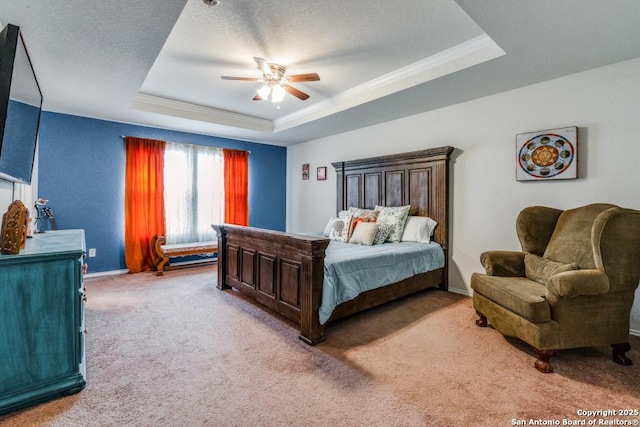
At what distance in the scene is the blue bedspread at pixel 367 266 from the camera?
2.46m

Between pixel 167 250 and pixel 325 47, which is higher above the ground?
pixel 325 47

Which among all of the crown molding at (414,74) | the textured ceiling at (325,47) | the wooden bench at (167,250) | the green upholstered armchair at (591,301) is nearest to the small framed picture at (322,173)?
the crown molding at (414,74)

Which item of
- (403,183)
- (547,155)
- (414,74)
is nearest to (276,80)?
(414,74)

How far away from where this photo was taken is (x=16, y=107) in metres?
1.89

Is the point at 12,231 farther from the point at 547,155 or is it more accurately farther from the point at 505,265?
the point at 547,155

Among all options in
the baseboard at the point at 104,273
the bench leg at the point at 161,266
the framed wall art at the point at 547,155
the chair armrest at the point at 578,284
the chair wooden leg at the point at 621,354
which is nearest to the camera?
the chair armrest at the point at 578,284

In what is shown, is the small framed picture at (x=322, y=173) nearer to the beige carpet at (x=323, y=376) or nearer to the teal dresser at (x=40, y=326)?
the beige carpet at (x=323, y=376)

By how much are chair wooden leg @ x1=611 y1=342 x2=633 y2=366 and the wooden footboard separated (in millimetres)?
2131

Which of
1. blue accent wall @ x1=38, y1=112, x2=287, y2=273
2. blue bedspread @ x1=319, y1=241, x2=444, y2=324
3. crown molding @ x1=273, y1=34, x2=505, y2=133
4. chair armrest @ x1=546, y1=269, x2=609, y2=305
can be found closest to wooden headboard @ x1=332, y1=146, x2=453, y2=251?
blue bedspread @ x1=319, y1=241, x2=444, y2=324

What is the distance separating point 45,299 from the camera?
5.62 ft

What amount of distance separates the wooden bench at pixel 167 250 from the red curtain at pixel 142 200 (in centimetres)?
19

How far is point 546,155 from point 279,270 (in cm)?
290

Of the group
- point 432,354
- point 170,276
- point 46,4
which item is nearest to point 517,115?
point 432,354

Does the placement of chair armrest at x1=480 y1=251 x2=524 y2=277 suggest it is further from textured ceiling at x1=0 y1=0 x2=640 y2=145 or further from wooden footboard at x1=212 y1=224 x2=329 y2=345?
textured ceiling at x1=0 y1=0 x2=640 y2=145
